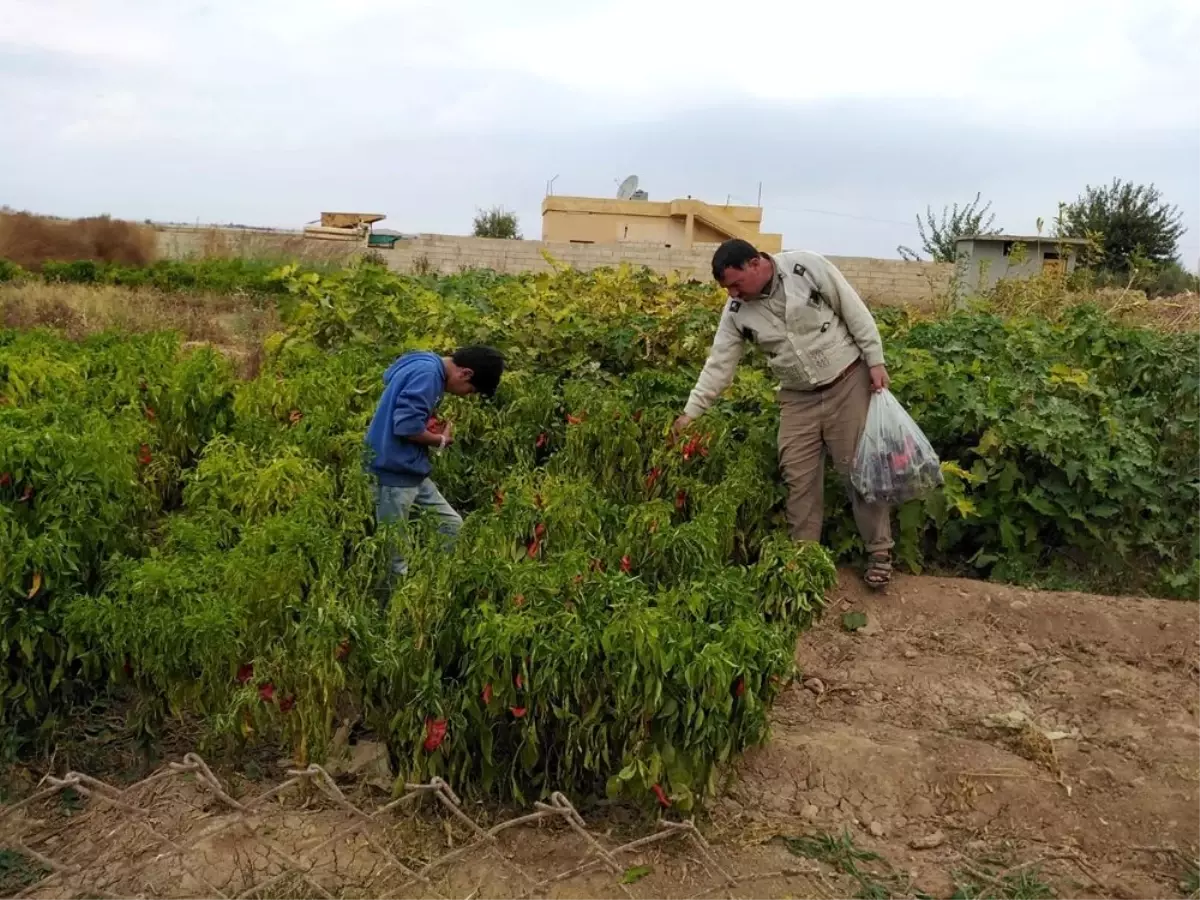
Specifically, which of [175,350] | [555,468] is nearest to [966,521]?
[555,468]

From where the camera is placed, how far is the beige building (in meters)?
23.1

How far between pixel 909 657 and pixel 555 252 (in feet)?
51.7

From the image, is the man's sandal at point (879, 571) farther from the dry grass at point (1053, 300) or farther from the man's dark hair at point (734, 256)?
the dry grass at point (1053, 300)

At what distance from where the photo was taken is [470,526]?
11.8 ft

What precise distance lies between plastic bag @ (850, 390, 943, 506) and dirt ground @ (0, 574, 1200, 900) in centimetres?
56

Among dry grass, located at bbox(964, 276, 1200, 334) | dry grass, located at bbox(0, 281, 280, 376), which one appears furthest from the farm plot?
dry grass, located at bbox(0, 281, 280, 376)

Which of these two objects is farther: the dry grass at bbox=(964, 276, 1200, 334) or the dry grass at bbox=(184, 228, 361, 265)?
the dry grass at bbox=(184, 228, 361, 265)

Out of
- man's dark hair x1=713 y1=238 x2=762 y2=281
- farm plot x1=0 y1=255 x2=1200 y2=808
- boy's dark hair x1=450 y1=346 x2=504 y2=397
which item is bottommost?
farm plot x1=0 y1=255 x2=1200 y2=808

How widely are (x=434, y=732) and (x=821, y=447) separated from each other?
2.45 m

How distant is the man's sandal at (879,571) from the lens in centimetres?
472

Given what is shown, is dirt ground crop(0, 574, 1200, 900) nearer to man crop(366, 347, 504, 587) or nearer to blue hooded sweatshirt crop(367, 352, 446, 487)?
man crop(366, 347, 504, 587)

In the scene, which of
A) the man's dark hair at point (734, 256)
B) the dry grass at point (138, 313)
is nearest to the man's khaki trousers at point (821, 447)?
the man's dark hair at point (734, 256)

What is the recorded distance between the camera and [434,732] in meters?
2.86

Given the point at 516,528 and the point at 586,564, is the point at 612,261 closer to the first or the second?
the point at 516,528
